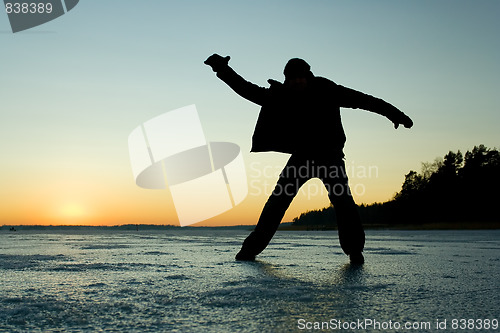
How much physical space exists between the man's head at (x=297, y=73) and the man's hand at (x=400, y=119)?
1.07m

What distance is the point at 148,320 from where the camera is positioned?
209cm

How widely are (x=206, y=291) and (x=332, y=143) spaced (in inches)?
107

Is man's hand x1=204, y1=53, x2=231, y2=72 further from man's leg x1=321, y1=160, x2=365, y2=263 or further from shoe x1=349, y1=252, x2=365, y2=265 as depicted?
shoe x1=349, y1=252, x2=365, y2=265

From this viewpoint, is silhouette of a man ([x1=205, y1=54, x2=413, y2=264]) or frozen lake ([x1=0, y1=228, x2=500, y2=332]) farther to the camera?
silhouette of a man ([x1=205, y1=54, x2=413, y2=264])

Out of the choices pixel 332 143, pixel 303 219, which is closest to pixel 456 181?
pixel 332 143

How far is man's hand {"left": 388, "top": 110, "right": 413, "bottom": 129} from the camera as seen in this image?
501cm

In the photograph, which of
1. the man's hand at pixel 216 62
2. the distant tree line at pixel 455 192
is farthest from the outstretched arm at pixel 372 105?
the distant tree line at pixel 455 192

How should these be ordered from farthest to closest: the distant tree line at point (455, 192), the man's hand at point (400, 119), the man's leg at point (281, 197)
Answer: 1. the distant tree line at point (455, 192)
2. the man's leg at point (281, 197)
3. the man's hand at point (400, 119)

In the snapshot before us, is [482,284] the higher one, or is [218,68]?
[218,68]

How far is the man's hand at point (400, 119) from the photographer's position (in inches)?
197

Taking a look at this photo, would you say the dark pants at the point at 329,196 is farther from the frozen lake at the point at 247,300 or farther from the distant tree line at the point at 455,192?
the distant tree line at the point at 455,192

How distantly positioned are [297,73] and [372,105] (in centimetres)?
95

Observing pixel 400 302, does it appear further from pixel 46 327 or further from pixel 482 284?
pixel 46 327

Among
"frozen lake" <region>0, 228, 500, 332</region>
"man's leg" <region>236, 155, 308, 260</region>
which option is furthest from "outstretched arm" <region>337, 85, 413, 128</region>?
"frozen lake" <region>0, 228, 500, 332</region>
